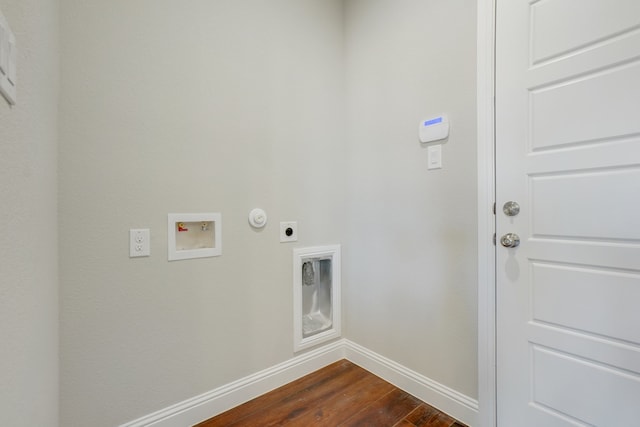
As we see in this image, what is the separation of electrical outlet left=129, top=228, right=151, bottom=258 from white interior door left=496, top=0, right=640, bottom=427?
5.70 ft

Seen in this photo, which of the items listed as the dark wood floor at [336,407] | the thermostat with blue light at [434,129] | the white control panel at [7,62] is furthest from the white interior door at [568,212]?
the white control panel at [7,62]

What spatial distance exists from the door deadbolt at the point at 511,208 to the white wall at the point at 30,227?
5.72 ft

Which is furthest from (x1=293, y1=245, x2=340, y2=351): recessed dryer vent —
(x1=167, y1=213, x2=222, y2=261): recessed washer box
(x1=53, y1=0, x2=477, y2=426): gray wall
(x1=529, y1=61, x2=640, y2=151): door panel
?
(x1=529, y1=61, x2=640, y2=151): door panel

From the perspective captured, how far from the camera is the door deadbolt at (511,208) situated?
1.28 meters

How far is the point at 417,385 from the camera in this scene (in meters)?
1.66

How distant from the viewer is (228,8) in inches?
62.2

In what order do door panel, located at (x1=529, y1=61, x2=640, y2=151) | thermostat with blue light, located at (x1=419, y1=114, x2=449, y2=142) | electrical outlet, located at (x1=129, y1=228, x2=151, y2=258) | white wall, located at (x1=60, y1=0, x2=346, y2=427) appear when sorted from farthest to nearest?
1. thermostat with blue light, located at (x1=419, y1=114, x2=449, y2=142)
2. electrical outlet, located at (x1=129, y1=228, x2=151, y2=258)
3. white wall, located at (x1=60, y1=0, x2=346, y2=427)
4. door panel, located at (x1=529, y1=61, x2=640, y2=151)

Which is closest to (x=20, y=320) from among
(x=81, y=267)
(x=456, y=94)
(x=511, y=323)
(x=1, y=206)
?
(x=1, y=206)

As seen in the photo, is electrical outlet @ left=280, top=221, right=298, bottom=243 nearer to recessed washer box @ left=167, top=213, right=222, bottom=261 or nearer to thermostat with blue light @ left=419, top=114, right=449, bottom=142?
recessed washer box @ left=167, top=213, right=222, bottom=261

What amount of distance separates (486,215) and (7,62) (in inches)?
69.2

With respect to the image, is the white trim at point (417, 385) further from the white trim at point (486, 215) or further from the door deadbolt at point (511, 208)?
the door deadbolt at point (511, 208)

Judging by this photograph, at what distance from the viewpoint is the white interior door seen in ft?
3.34

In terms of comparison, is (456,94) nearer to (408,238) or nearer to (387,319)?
(408,238)

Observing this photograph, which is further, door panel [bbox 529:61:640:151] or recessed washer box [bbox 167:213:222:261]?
recessed washer box [bbox 167:213:222:261]
